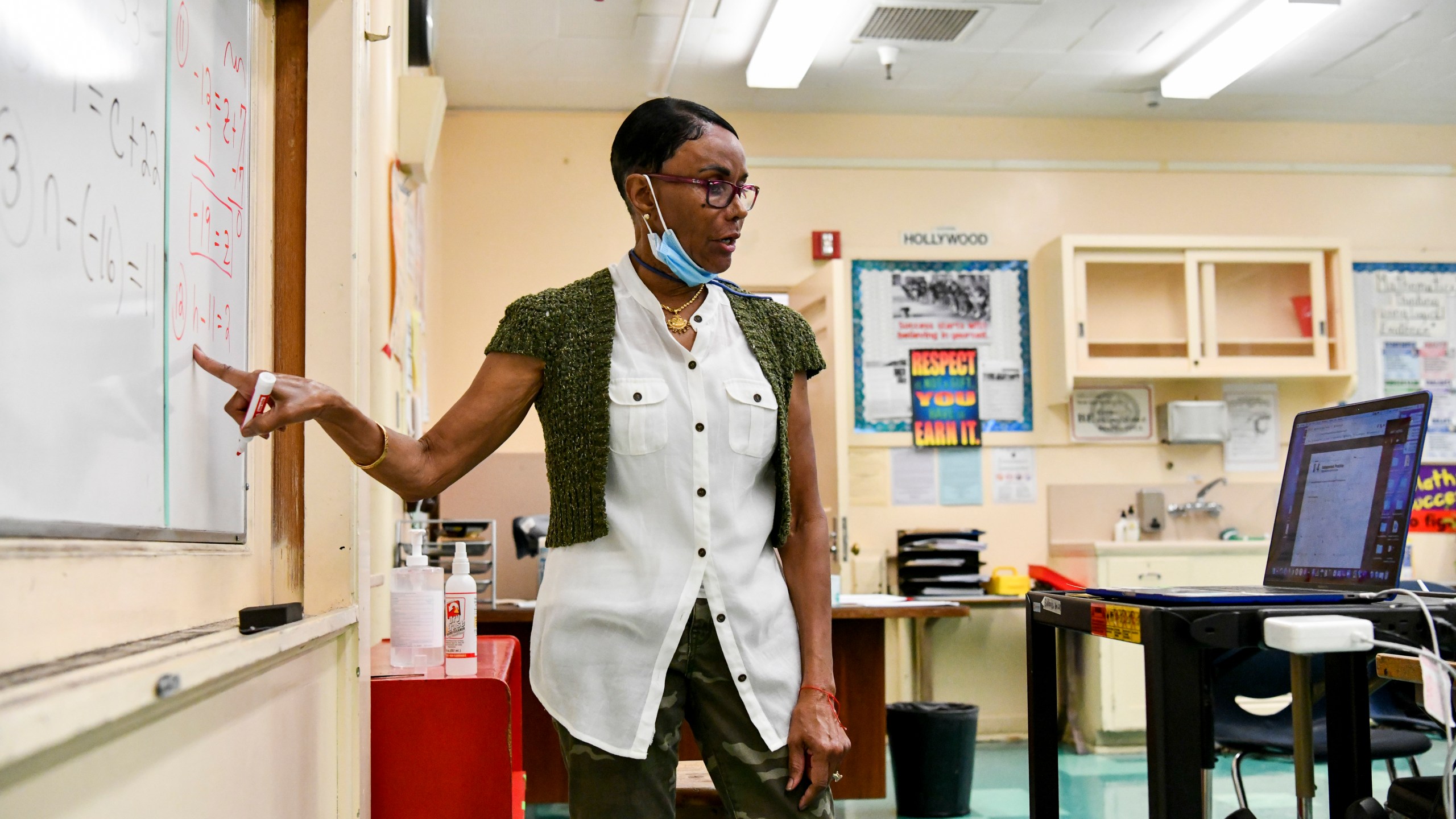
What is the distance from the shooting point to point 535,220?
5602 millimetres

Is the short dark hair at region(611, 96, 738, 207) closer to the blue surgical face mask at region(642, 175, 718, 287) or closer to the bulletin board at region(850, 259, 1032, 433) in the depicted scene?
the blue surgical face mask at region(642, 175, 718, 287)

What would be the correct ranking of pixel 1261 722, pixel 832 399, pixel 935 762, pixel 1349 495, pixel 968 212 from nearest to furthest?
pixel 1349 495 < pixel 1261 722 < pixel 935 762 < pixel 832 399 < pixel 968 212

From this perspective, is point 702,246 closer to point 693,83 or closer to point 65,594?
point 65,594

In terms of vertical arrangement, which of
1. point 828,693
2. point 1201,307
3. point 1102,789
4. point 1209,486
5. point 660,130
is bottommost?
point 1102,789

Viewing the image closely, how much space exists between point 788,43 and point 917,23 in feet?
1.73

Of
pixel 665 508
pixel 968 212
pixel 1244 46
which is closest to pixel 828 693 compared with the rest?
pixel 665 508

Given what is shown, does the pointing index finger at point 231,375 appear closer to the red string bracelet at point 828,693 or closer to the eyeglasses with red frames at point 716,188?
the eyeglasses with red frames at point 716,188

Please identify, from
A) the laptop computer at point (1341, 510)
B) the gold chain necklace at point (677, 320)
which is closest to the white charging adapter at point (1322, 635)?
the laptop computer at point (1341, 510)

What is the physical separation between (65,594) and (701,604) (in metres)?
0.68

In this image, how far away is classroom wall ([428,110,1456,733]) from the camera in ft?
18.1

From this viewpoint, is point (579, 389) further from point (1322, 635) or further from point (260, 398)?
point (1322, 635)

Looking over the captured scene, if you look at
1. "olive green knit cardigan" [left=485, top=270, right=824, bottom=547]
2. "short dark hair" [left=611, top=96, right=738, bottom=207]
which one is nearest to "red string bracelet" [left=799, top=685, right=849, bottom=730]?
"olive green knit cardigan" [left=485, top=270, right=824, bottom=547]

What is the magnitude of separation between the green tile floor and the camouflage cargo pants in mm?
2640

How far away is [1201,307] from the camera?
5633mm
